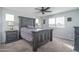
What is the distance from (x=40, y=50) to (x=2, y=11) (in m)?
1.32

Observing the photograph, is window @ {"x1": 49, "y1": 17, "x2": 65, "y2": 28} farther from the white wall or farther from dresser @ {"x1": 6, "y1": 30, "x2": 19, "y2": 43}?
dresser @ {"x1": 6, "y1": 30, "x2": 19, "y2": 43}

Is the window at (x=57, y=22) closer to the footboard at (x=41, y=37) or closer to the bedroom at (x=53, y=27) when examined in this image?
the bedroom at (x=53, y=27)

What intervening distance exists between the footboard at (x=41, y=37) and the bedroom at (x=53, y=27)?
0.09m

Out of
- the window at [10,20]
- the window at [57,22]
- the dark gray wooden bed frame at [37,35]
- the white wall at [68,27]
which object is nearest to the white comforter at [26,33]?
the dark gray wooden bed frame at [37,35]

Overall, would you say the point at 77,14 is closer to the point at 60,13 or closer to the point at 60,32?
the point at 60,13

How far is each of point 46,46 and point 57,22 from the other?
Result: 0.68 meters

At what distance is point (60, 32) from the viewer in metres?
2.07

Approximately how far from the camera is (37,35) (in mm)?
2043

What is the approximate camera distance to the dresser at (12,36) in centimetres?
201

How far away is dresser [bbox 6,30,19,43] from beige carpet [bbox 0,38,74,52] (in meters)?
→ 0.09

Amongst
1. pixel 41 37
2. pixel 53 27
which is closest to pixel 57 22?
pixel 53 27

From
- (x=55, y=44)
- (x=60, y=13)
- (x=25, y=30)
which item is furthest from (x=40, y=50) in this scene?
(x=60, y=13)

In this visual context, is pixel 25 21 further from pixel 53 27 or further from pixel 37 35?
pixel 53 27
